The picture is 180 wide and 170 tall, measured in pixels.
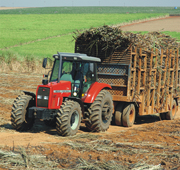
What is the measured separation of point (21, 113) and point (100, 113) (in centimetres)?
228

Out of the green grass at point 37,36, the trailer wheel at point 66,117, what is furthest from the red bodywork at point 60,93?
the green grass at point 37,36

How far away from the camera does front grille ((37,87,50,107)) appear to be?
892 centimetres

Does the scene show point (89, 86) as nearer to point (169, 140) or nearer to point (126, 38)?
point (126, 38)

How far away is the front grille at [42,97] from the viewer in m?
8.92

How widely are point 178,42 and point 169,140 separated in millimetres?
6272

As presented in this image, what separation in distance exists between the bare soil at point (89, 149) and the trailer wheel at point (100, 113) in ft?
1.06

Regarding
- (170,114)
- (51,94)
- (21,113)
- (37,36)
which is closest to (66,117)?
(51,94)

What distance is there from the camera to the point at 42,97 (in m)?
8.99

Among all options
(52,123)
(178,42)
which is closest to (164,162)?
(52,123)

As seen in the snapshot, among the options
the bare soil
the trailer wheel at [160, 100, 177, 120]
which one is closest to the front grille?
the bare soil

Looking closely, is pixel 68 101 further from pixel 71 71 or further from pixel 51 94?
pixel 71 71

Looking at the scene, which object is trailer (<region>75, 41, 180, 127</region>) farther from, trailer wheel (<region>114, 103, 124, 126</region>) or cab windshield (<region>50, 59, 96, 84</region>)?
cab windshield (<region>50, 59, 96, 84</region>)

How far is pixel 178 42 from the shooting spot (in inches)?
553

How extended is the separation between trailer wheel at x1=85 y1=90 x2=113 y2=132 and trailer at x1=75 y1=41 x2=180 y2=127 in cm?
113
